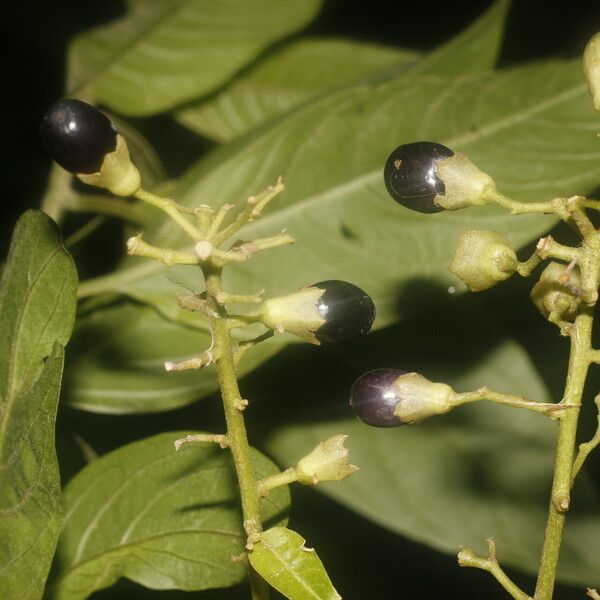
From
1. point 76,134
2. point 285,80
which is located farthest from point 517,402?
point 285,80

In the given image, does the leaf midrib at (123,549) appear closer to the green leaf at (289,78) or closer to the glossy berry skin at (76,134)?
the glossy berry skin at (76,134)

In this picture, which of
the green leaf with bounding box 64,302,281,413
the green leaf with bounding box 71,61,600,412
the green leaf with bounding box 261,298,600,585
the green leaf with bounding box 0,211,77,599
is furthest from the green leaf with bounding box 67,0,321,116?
the green leaf with bounding box 0,211,77,599

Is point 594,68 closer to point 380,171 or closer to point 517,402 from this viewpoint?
point 517,402

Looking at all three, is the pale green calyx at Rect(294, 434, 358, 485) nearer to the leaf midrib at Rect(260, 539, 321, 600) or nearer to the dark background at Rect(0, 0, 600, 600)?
the leaf midrib at Rect(260, 539, 321, 600)

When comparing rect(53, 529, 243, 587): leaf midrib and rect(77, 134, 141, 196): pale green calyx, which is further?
rect(53, 529, 243, 587): leaf midrib

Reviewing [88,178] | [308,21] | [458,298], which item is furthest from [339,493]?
[308,21]

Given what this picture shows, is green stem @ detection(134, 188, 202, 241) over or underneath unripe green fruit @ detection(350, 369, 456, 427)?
over

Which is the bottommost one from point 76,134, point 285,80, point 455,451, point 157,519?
point 455,451
